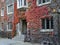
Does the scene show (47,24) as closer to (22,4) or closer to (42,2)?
(42,2)

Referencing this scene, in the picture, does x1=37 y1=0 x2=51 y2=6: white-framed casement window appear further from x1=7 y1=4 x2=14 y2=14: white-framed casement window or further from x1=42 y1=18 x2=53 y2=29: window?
x1=7 y1=4 x2=14 y2=14: white-framed casement window

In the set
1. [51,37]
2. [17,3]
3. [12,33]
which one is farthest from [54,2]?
[12,33]

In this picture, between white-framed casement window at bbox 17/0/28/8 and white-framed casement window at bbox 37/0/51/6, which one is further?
white-framed casement window at bbox 17/0/28/8

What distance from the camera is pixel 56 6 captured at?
19.7m

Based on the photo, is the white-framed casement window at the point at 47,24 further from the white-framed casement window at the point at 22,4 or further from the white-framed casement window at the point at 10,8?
the white-framed casement window at the point at 10,8

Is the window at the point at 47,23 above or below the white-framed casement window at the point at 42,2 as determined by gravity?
below

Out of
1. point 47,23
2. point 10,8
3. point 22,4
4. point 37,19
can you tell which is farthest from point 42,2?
point 10,8

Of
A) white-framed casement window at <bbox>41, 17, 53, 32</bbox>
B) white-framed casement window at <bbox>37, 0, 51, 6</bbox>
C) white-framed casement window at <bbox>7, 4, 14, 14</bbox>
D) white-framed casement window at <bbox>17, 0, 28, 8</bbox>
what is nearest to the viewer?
white-framed casement window at <bbox>41, 17, 53, 32</bbox>

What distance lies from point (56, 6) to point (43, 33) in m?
3.73

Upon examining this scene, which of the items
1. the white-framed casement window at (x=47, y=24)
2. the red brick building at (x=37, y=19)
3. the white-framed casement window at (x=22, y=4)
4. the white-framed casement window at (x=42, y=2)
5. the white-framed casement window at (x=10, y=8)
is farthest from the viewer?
the white-framed casement window at (x=10, y=8)

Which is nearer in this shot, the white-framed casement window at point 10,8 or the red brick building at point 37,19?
the red brick building at point 37,19

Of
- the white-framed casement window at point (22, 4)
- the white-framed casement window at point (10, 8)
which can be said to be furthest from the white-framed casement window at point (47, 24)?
the white-framed casement window at point (10, 8)

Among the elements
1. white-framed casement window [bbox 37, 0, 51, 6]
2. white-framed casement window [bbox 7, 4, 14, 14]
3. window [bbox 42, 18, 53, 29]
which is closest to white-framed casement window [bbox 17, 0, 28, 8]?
white-framed casement window [bbox 37, 0, 51, 6]

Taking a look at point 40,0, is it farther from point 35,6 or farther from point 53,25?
point 53,25
